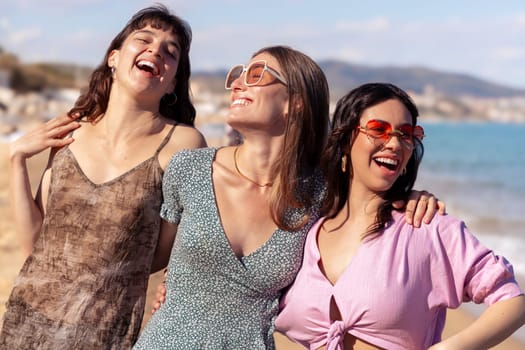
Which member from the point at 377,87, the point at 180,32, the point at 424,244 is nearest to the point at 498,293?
the point at 424,244

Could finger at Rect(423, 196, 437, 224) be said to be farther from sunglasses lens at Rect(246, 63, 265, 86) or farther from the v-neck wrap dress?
sunglasses lens at Rect(246, 63, 265, 86)

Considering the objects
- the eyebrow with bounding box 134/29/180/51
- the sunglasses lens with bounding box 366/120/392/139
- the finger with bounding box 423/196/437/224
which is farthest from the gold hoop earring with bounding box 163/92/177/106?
the finger with bounding box 423/196/437/224

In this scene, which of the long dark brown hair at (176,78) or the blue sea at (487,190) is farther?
the blue sea at (487,190)

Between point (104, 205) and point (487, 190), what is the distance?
22.9 metres

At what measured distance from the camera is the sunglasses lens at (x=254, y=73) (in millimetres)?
3049

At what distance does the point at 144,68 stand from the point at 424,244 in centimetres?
139

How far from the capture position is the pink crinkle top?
2.71 metres

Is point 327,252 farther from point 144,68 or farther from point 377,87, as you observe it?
point 144,68

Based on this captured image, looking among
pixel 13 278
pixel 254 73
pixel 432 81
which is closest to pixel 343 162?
pixel 254 73

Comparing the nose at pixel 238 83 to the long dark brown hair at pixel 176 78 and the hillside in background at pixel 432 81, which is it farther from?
the hillside in background at pixel 432 81

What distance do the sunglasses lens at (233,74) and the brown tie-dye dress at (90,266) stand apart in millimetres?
446

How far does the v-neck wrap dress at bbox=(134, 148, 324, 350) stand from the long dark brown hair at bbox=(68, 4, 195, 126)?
0.82m

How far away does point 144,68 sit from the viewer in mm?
3471

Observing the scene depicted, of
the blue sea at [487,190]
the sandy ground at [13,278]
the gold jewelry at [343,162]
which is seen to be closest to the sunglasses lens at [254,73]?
the gold jewelry at [343,162]
